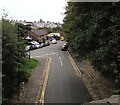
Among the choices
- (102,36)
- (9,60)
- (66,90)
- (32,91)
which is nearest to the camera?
(9,60)

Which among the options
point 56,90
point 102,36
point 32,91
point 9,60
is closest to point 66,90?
point 56,90

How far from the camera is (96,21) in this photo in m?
9.98

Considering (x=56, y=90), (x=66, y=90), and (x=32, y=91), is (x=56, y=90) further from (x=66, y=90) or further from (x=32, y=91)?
(x=32, y=91)

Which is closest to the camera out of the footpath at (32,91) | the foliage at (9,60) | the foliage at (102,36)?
the foliage at (102,36)

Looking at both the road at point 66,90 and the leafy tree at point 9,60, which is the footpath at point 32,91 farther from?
the leafy tree at point 9,60

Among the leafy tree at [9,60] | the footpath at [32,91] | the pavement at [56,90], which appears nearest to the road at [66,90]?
the pavement at [56,90]

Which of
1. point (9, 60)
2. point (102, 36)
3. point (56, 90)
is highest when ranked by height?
point (102, 36)

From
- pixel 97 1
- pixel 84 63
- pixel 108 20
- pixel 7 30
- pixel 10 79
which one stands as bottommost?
pixel 84 63

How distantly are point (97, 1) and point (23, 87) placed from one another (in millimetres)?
8360

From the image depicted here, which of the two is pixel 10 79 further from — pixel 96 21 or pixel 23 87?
pixel 96 21

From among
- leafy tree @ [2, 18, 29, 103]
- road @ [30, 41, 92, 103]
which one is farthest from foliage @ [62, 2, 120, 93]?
leafy tree @ [2, 18, 29, 103]

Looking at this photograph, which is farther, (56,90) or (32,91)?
(56,90)

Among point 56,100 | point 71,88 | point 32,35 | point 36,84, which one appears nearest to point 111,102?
point 56,100

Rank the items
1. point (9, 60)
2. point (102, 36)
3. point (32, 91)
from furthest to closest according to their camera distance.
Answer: point (32, 91), point (102, 36), point (9, 60)
